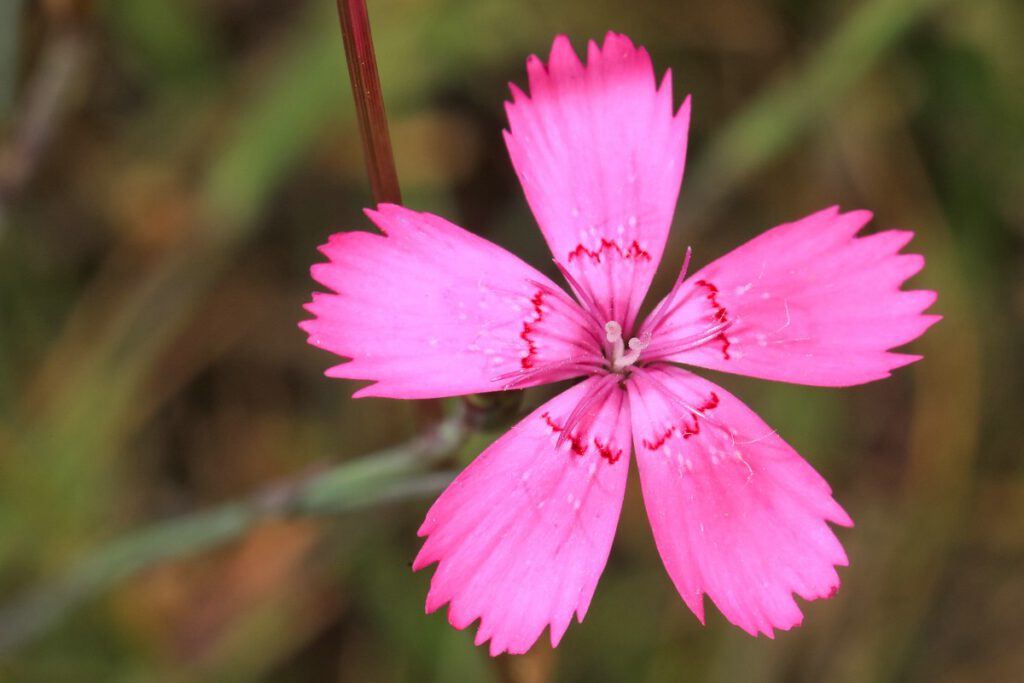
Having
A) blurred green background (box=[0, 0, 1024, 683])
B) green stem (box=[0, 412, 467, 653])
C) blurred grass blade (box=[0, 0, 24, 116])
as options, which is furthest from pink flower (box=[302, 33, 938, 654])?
blurred green background (box=[0, 0, 1024, 683])

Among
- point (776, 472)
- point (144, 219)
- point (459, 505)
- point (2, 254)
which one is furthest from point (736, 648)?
point (2, 254)

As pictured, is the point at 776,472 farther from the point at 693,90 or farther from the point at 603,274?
the point at 693,90

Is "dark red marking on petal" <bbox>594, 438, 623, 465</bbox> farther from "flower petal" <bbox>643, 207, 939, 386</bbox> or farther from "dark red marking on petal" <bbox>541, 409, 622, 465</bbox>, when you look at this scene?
"flower petal" <bbox>643, 207, 939, 386</bbox>

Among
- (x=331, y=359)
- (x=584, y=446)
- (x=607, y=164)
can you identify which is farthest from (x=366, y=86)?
(x=331, y=359)

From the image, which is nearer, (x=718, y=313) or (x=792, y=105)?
(x=718, y=313)

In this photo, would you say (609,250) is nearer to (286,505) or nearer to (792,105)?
(286,505)

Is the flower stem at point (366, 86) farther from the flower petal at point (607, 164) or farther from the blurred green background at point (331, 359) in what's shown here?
the blurred green background at point (331, 359)
